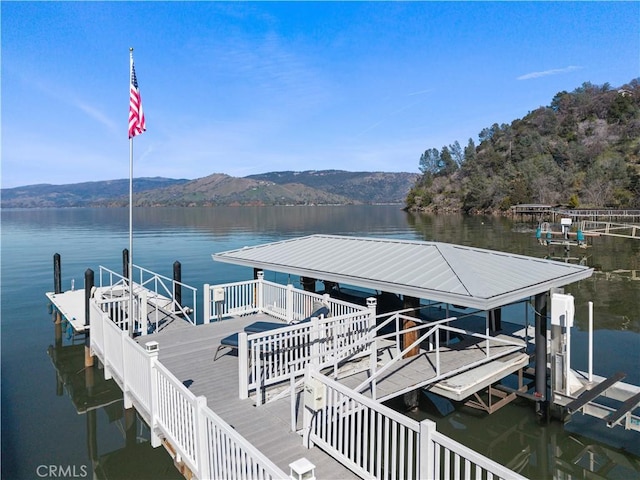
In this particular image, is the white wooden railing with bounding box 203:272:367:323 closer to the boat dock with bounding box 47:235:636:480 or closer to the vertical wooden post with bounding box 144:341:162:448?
the boat dock with bounding box 47:235:636:480

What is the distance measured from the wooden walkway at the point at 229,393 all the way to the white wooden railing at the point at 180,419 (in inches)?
27.6

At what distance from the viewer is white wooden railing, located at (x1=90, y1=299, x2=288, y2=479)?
4176 millimetres

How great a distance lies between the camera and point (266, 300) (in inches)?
488

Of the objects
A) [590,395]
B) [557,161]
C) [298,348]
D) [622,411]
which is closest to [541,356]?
[590,395]

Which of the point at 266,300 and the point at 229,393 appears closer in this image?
the point at 229,393

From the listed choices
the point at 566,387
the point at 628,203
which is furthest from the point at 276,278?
the point at 628,203

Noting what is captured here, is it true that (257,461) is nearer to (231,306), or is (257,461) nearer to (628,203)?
(231,306)

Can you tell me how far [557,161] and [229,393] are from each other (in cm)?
9728

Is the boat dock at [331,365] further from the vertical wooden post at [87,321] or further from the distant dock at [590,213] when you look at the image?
the distant dock at [590,213]

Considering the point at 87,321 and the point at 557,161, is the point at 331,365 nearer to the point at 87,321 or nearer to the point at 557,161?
the point at 87,321

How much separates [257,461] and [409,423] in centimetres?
144

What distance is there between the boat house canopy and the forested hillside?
62899mm

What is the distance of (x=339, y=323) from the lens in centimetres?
788

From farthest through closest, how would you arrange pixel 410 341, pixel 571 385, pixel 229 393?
pixel 410 341 → pixel 571 385 → pixel 229 393
